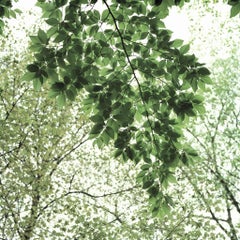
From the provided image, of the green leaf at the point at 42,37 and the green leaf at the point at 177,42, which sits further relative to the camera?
the green leaf at the point at 177,42

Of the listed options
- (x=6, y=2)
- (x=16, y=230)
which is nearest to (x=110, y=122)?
(x=6, y=2)

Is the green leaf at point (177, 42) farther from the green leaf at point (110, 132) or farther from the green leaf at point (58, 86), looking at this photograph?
the green leaf at point (58, 86)

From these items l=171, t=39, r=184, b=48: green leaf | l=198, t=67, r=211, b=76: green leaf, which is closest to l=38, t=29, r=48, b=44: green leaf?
l=171, t=39, r=184, b=48: green leaf

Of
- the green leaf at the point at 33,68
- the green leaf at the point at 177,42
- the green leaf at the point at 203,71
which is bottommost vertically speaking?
the green leaf at the point at 203,71

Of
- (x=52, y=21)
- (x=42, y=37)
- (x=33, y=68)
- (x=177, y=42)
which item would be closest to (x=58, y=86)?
(x=33, y=68)

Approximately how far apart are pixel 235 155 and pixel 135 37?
19119 mm

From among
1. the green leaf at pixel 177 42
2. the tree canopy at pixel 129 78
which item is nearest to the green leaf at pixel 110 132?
the tree canopy at pixel 129 78

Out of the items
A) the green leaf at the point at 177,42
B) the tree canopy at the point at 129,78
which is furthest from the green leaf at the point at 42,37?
the green leaf at the point at 177,42

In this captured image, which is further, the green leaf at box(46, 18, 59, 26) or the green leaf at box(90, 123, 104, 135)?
the green leaf at box(90, 123, 104, 135)

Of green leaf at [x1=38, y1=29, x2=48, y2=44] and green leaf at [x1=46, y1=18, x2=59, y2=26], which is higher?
green leaf at [x1=46, y1=18, x2=59, y2=26]

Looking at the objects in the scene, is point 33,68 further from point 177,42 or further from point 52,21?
point 177,42

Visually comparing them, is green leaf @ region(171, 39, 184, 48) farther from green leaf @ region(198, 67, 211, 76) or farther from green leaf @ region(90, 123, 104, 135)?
green leaf @ region(90, 123, 104, 135)

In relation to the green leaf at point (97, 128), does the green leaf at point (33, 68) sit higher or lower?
higher

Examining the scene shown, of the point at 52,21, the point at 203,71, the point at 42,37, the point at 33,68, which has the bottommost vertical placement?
the point at 203,71
